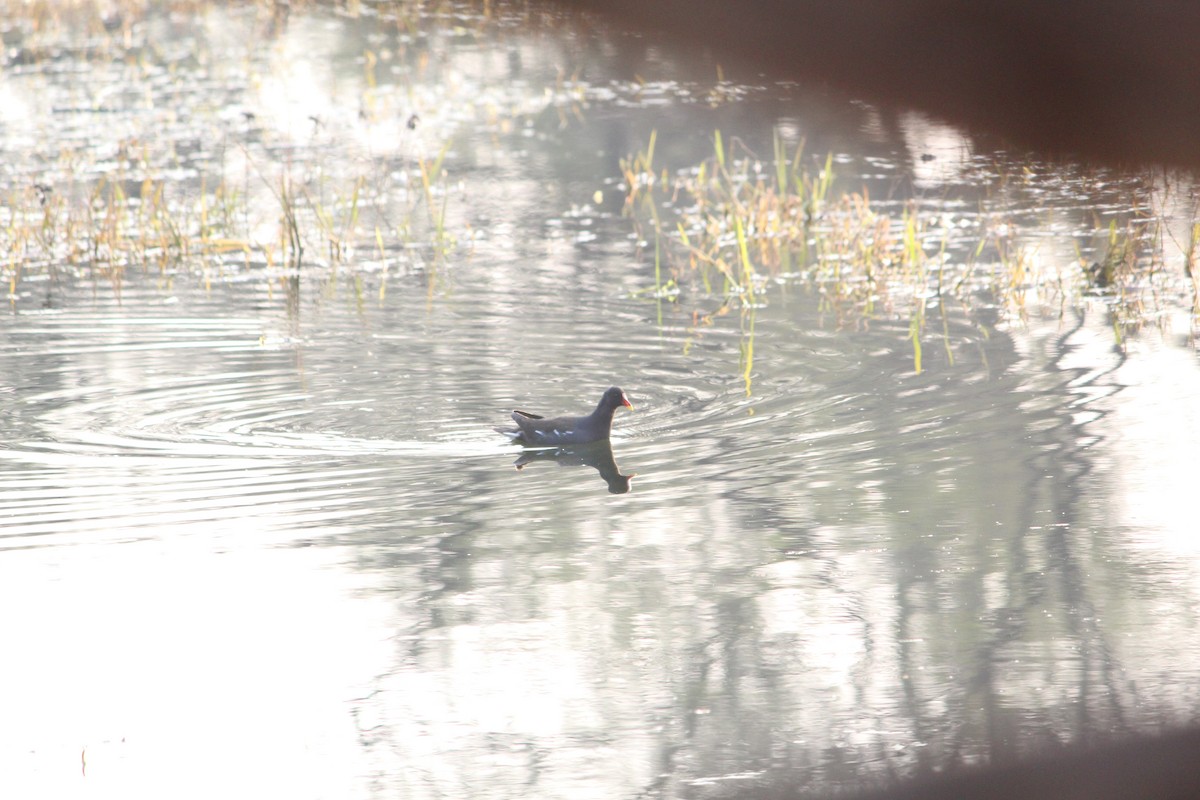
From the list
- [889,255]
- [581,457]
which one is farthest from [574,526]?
[889,255]

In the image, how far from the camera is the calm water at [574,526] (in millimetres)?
4516

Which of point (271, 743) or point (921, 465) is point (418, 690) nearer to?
point (271, 743)

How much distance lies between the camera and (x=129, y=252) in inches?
557

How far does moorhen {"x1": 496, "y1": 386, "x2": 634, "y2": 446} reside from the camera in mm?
8305

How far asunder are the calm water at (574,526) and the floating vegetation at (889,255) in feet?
0.65

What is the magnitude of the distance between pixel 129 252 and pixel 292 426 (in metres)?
6.32

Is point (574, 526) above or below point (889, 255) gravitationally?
below

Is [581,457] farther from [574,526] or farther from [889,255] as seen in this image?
[889,255]

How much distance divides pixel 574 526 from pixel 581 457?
1278 mm

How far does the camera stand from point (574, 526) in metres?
7.11

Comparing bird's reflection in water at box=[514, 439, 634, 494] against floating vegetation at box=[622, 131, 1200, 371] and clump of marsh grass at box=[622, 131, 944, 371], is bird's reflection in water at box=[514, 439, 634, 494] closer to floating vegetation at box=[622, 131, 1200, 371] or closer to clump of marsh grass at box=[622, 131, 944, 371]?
floating vegetation at box=[622, 131, 1200, 371]

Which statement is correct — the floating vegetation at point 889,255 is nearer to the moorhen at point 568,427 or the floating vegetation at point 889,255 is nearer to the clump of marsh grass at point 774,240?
the clump of marsh grass at point 774,240

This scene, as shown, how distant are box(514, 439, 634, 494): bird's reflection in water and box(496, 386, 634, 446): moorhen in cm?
6

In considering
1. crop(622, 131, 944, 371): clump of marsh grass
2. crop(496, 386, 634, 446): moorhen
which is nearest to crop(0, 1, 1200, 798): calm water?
crop(496, 386, 634, 446): moorhen
